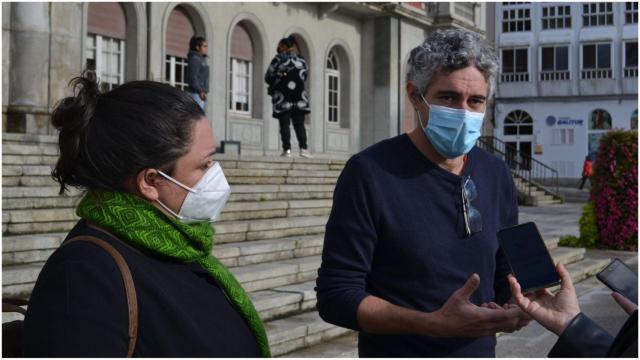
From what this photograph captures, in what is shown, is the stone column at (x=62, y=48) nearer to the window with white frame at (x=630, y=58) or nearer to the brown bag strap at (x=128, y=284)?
the brown bag strap at (x=128, y=284)

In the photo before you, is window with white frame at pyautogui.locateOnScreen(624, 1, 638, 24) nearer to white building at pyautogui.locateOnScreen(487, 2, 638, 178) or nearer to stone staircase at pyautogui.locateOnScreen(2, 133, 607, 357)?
white building at pyautogui.locateOnScreen(487, 2, 638, 178)

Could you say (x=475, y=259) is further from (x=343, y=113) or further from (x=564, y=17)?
(x=564, y=17)

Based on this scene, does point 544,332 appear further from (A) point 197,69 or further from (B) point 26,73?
(B) point 26,73

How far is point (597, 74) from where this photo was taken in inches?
1671

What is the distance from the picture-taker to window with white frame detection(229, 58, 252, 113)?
19.0 m

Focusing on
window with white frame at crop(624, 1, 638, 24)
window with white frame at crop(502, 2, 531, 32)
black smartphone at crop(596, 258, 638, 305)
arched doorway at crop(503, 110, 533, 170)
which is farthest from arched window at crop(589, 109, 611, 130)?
black smartphone at crop(596, 258, 638, 305)

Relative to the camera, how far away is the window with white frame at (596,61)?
4228 centimetres

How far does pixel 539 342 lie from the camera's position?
6.07 metres

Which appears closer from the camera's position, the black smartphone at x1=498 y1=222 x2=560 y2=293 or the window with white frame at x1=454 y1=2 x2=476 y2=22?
the black smartphone at x1=498 y1=222 x2=560 y2=293

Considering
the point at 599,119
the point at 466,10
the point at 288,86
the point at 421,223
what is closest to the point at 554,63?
the point at 599,119

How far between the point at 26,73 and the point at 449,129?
36.6ft

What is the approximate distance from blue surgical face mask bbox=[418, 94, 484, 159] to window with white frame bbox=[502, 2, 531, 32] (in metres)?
44.2

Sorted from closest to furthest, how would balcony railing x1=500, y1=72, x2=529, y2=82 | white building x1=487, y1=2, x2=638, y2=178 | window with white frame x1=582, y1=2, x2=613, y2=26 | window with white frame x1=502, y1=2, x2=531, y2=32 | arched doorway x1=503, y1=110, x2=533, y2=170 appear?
white building x1=487, y1=2, x2=638, y2=178 < window with white frame x1=582, y1=2, x2=613, y2=26 < arched doorway x1=503, y1=110, x2=533, y2=170 < balcony railing x1=500, y1=72, x2=529, y2=82 < window with white frame x1=502, y1=2, x2=531, y2=32

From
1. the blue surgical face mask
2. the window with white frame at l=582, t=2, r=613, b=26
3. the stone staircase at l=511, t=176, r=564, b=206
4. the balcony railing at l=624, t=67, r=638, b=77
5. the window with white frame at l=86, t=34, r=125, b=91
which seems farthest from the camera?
the window with white frame at l=582, t=2, r=613, b=26
